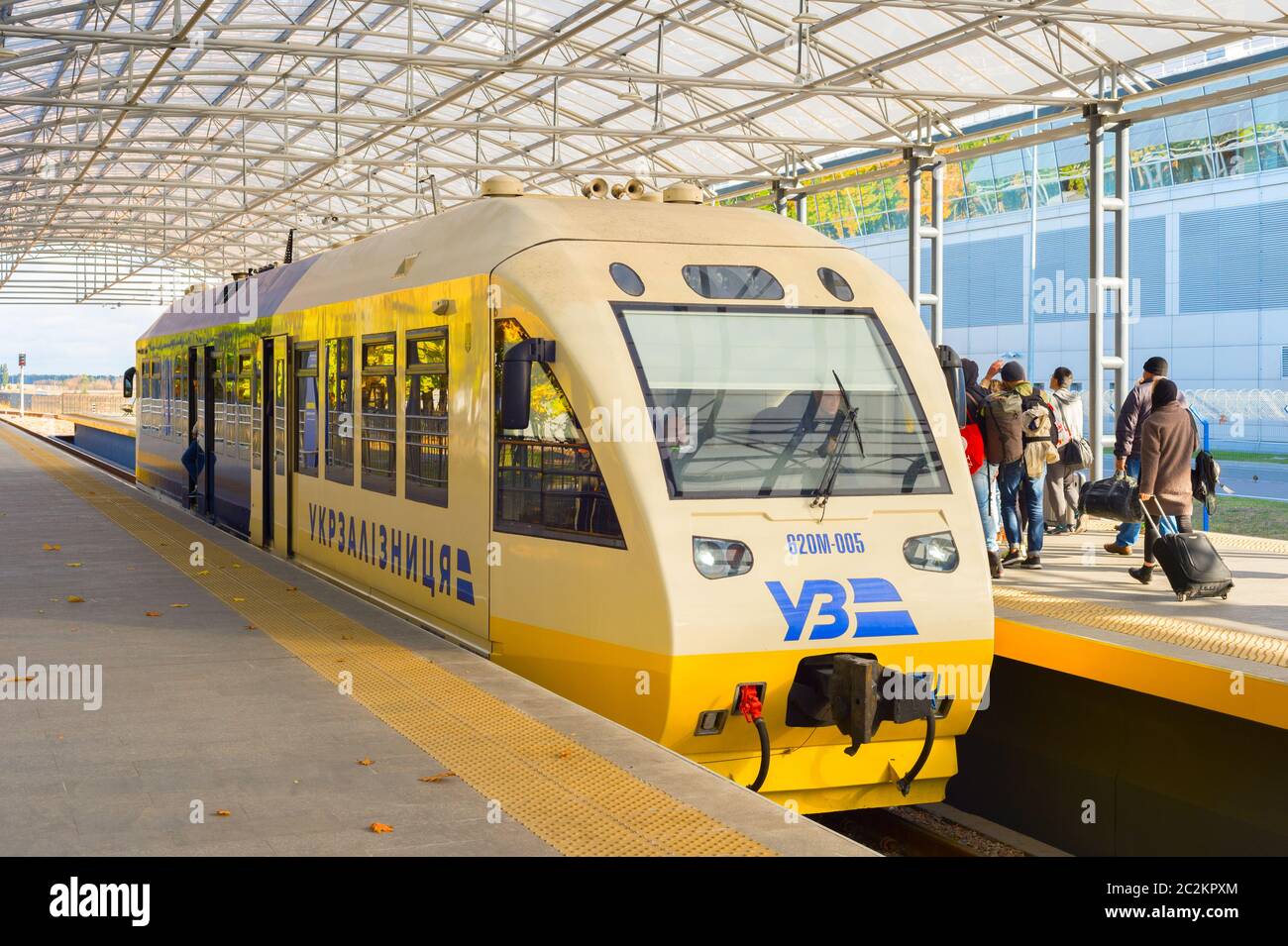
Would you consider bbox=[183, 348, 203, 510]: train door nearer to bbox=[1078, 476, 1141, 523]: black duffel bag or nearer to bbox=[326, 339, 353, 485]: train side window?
bbox=[326, 339, 353, 485]: train side window

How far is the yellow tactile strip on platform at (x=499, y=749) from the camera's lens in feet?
15.9

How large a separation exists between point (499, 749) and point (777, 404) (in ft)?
7.73

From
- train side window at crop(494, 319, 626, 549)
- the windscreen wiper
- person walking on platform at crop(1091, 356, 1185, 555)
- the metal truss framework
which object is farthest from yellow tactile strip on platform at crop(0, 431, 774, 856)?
person walking on platform at crop(1091, 356, 1185, 555)

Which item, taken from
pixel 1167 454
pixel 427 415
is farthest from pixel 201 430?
pixel 1167 454

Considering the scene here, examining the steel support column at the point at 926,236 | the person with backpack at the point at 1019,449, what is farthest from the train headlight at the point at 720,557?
the steel support column at the point at 926,236

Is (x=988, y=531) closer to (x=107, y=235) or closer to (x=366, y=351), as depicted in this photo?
(x=366, y=351)

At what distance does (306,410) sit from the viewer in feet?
39.2

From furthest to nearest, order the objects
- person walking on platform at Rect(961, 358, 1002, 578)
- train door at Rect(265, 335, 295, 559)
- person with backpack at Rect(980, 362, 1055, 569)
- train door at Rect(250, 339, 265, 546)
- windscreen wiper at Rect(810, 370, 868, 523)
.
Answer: train door at Rect(250, 339, 265, 546) → train door at Rect(265, 335, 295, 559) → person with backpack at Rect(980, 362, 1055, 569) → person walking on platform at Rect(961, 358, 1002, 578) → windscreen wiper at Rect(810, 370, 868, 523)

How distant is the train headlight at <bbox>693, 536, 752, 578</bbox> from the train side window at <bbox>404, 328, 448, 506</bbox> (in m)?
2.41

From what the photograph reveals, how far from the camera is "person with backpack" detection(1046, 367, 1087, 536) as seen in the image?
13719 mm

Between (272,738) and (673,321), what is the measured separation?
289 cm

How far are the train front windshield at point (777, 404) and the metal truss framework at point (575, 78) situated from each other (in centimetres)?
607

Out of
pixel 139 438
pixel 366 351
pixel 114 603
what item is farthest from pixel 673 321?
pixel 139 438

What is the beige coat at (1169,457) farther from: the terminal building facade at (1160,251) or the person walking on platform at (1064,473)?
the terminal building facade at (1160,251)
